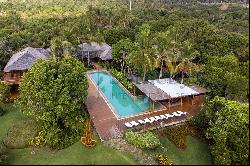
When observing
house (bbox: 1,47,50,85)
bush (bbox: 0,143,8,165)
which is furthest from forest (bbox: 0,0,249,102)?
bush (bbox: 0,143,8,165)

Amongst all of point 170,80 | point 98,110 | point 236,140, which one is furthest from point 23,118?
point 236,140

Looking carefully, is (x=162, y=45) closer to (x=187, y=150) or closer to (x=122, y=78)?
(x=122, y=78)

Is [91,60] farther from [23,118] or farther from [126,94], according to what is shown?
[23,118]

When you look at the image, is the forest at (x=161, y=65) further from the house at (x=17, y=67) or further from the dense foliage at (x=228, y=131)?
the house at (x=17, y=67)

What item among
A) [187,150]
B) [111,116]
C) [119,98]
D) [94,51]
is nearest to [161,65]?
[119,98]

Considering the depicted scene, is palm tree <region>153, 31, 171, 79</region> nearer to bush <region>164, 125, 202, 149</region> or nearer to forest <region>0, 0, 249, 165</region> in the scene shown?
forest <region>0, 0, 249, 165</region>

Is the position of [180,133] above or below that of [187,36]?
below
